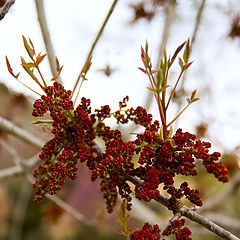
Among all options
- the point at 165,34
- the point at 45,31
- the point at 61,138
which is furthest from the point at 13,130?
the point at 165,34

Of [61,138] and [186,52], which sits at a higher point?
[186,52]

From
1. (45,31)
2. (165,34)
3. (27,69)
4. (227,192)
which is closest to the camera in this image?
(27,69)

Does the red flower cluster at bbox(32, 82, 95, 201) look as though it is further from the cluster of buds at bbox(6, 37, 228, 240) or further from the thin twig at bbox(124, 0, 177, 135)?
the thin twig at bbox(124, 0, 177, 135)

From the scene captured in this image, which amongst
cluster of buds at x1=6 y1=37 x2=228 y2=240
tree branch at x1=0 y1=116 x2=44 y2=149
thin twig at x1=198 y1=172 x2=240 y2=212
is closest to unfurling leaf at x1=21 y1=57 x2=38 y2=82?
cluster of buds at x1=6 y1=37 x2=228 y2=240

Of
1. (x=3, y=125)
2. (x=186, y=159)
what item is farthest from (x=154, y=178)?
(x=3, y=125)

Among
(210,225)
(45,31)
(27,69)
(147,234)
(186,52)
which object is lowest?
(147,234)

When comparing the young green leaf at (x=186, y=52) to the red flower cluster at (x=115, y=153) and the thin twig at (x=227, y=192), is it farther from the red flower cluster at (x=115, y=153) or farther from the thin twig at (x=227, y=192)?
the thin twig at (x=227, y=192)

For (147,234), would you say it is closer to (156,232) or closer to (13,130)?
(156,232)

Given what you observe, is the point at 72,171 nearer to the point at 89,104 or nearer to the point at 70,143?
the point at 70,143

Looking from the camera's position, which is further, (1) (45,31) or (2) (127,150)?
(1) (45,31)
